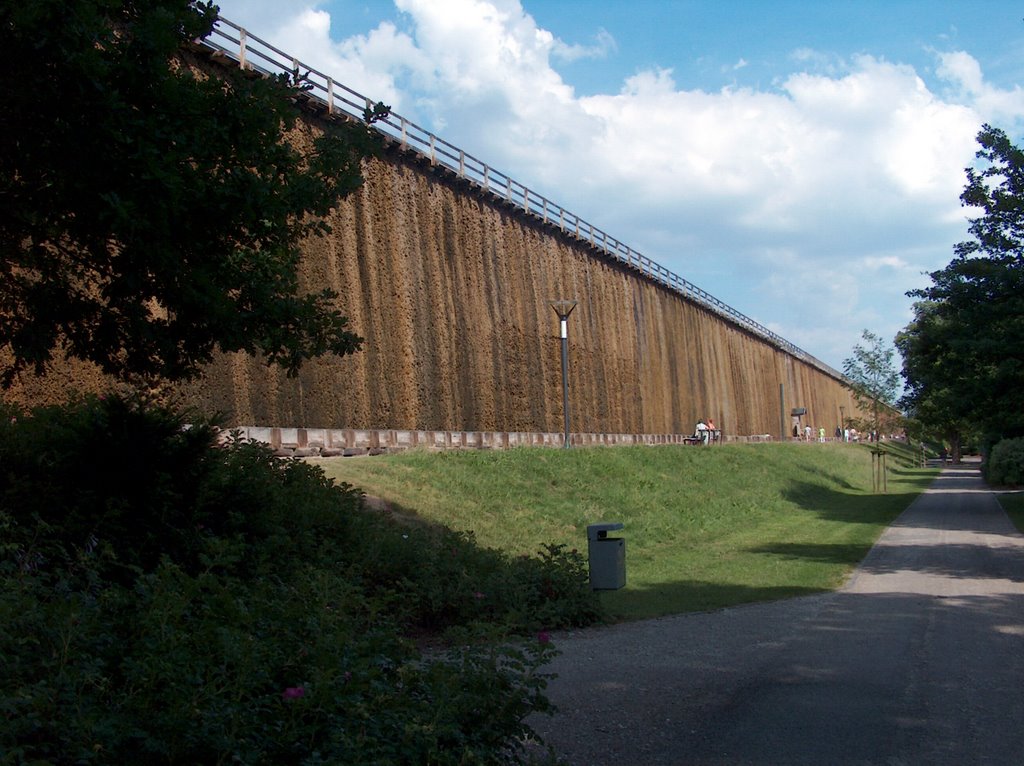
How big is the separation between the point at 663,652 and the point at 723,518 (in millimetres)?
20950

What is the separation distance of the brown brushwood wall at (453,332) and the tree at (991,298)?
16.8 metres

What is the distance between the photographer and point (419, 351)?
120ft

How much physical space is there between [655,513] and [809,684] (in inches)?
810

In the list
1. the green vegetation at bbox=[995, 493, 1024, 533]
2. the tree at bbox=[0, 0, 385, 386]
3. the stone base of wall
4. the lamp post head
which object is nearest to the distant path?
the tree at bbox=[0, 0, 385, 386]

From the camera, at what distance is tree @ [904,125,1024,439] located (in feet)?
89.8

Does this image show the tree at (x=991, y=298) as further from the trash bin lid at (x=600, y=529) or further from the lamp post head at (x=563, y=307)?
the trash bin lid at (x=600, y=529)

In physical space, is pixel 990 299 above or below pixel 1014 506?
above

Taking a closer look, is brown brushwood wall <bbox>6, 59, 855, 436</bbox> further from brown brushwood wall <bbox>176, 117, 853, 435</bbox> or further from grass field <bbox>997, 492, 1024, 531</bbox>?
grass field <bbox>997, 492, 1024, 531</bbox>

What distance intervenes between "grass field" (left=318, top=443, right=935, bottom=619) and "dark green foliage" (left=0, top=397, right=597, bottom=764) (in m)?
5.12

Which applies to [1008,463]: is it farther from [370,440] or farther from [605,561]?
[605,561]

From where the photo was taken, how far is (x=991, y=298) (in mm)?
28844

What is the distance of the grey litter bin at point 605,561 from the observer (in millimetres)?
12852

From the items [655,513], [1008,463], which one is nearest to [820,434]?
[1008,463]

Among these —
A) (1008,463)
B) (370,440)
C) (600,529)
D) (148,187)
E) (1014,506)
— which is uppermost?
(148,187)
